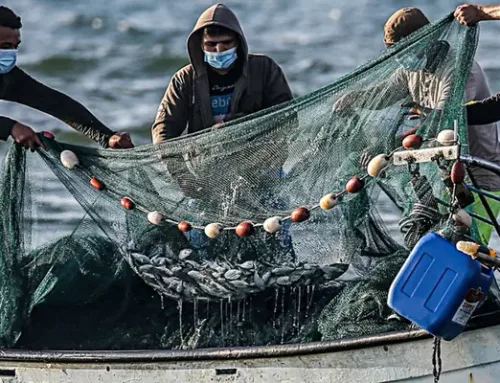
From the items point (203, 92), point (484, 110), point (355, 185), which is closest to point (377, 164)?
point (355, 185)

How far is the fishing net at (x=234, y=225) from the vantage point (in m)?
7.23

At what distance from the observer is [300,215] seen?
709 centimetres

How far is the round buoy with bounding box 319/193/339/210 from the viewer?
22.9ft

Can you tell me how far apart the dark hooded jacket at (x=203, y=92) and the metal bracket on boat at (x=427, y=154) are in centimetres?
151

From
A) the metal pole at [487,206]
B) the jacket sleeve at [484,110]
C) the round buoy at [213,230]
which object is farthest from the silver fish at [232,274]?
the jacket sleeve at [484,110]

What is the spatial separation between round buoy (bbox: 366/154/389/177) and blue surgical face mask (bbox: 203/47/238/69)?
1557mm

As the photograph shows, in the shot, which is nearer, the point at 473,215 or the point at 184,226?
the point at 473,215

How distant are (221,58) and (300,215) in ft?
4.51

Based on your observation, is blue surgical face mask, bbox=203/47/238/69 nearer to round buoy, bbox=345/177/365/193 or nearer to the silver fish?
the silver fish

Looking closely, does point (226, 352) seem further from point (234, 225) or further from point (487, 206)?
point (487, 206)

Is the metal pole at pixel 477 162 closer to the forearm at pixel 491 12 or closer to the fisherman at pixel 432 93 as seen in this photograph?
the fisherman at pixel 432 93

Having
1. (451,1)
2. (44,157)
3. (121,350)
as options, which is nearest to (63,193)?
(44,157)

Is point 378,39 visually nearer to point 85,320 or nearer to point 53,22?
point 53,22

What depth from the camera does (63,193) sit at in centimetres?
819
